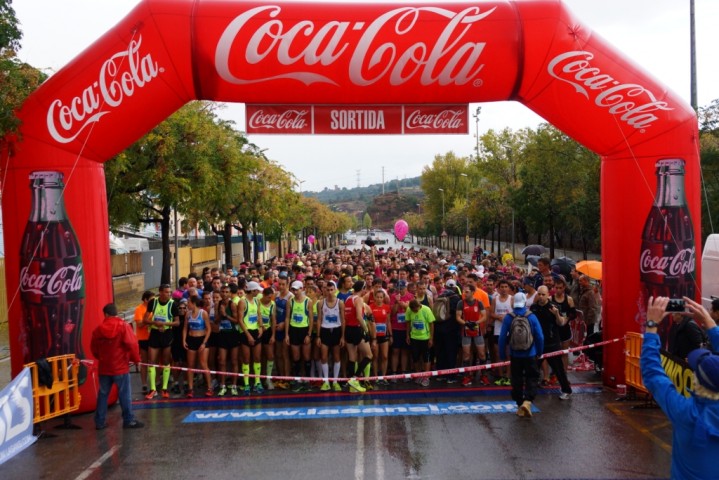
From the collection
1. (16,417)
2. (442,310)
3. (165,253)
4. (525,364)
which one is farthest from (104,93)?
(165,253)

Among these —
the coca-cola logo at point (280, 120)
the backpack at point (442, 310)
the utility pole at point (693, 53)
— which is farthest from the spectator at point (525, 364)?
the utility pole at point (693, 53)

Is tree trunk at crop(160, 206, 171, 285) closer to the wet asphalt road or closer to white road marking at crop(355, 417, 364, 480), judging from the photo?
the wet asphalt road

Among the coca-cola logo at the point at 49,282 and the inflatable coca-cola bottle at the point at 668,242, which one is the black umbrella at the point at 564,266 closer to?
the inflatable coca-cola bottle at the point at 668,242

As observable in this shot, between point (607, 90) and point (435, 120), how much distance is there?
2.45 metres

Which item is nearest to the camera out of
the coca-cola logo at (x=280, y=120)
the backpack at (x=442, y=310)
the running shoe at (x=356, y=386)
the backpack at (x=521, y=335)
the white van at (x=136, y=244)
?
the backpack at (x=521, y=335)

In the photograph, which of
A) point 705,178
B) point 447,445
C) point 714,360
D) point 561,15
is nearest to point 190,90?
point 561,15

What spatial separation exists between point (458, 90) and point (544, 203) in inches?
1048

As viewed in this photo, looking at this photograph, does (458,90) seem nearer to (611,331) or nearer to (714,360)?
→ (611,331)

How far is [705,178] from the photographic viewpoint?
23953 millimetres

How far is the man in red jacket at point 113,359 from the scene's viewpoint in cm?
787

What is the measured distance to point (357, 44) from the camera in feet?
28.0

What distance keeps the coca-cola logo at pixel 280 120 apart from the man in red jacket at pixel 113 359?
334cm

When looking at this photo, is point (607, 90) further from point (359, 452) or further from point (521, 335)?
point (359, 452)

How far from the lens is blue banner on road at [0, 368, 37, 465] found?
5.70 meters
